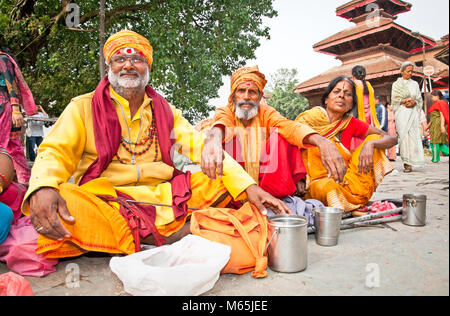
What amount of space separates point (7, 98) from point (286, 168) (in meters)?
3.09

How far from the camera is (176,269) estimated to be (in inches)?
56.0

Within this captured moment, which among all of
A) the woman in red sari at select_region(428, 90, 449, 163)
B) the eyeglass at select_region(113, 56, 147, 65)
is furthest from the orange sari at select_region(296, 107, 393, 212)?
the woman in red sari at select_region(428, 90, 449, 163)

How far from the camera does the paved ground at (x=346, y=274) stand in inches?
57.6

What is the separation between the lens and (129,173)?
2.28m

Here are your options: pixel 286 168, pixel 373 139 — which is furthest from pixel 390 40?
pixel 286 168

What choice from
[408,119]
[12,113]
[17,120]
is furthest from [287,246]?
[408,119]

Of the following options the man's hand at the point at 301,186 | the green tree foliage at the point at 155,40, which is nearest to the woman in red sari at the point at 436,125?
the green tree foliage at the point at 155,40

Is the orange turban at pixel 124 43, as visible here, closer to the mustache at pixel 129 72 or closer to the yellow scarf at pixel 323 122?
the mustache at pixel 129 72

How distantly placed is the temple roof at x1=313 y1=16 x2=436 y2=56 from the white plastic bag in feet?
42.9

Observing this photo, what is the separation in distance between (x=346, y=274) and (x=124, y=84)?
1891 mm

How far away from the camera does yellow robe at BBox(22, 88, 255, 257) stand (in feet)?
5.92
